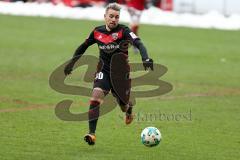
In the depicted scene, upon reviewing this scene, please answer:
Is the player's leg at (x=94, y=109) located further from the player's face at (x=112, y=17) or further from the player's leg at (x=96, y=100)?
the player's face at (x=112, y=17)

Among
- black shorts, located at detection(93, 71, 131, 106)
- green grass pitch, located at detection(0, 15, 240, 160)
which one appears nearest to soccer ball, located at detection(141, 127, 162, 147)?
green grass pitch, located at detection(0, 15, 240, 160)

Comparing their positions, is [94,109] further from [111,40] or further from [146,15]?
[146,15]

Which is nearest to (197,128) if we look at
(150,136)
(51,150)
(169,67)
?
(150,136)

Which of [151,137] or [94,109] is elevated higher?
[94,109]

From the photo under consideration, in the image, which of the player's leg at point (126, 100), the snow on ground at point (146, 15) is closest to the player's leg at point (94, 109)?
the player's leg at point (126, 100)

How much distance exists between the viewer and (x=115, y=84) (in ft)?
41.1

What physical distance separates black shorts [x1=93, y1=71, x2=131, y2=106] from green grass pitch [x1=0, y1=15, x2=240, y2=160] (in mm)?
743

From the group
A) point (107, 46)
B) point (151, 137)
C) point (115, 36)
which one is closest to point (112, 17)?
point (115, 36)

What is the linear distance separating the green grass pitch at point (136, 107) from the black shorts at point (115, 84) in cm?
74

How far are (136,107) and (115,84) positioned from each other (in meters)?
4.13

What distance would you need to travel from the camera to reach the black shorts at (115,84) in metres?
12.1

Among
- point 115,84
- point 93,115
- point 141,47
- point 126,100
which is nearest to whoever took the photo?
point 93,115

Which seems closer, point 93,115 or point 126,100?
point 93,115

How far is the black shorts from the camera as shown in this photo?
1214 cm
